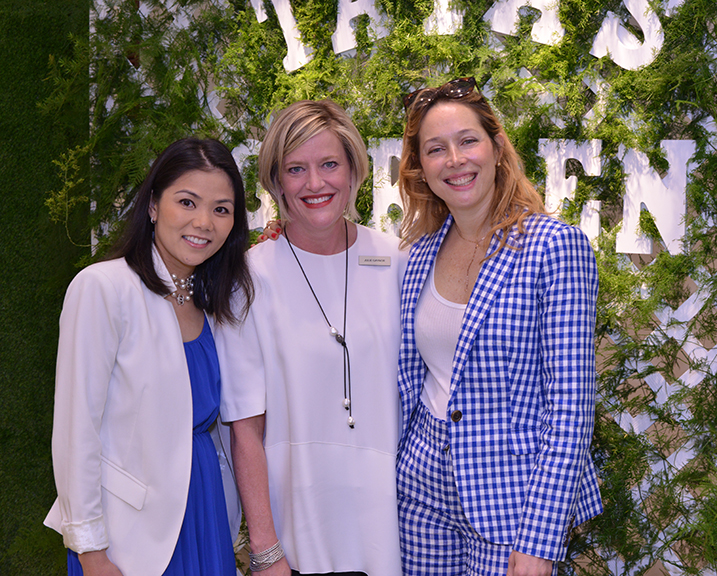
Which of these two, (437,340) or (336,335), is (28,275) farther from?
(437,340)

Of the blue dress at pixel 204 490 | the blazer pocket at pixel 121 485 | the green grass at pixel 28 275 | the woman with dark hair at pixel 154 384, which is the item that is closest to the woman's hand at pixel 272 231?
the woman with dark hair at pixel 154 384

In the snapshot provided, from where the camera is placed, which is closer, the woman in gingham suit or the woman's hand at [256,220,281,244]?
the woman in gingham suit

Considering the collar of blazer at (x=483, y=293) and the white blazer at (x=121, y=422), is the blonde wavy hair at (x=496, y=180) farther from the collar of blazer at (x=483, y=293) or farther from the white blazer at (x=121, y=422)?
the white blazer at (x=121, y=422)

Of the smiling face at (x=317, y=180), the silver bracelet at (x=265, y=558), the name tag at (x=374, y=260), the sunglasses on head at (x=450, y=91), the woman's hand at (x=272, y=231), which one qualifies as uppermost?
the sunglasses on head at (x=450, y=91)

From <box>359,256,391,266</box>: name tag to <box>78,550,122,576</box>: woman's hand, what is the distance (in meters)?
1.04

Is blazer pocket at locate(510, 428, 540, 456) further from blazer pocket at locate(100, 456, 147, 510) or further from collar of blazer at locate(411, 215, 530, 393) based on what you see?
blazer pocket at locate(100, 456, 147, 510)

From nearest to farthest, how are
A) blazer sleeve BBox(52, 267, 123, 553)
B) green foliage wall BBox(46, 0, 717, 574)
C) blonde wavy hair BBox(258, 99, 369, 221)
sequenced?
blazer sleeve BBox(52, 267, 123, 553) → blonde wavy hair BBox(258, 99, 369, 221) → green foliage wall BBox(46, 0, 717, 574)

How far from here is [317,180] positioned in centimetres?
171

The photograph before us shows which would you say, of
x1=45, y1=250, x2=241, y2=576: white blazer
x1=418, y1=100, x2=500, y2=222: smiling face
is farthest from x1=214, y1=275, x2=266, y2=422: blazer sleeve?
x1=418, y1=100, x2=500, y2=222: smiling face

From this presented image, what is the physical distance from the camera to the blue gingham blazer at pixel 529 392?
4.64ft

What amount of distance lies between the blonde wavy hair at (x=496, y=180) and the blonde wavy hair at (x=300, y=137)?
0.52 feet

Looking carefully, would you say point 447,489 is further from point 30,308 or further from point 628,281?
point 30,308

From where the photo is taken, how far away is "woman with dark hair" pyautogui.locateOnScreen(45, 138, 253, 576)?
4.60 ft

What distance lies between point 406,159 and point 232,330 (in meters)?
0.75
